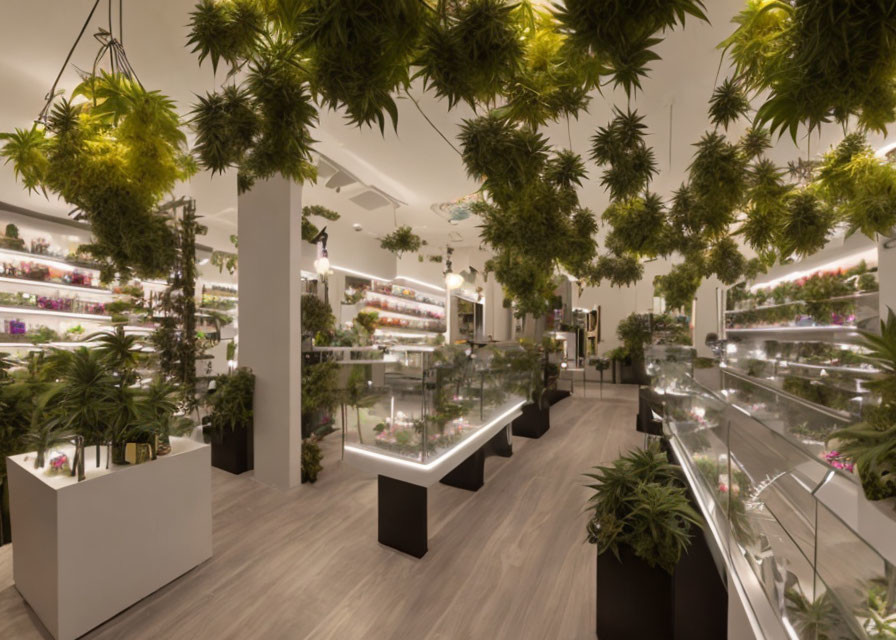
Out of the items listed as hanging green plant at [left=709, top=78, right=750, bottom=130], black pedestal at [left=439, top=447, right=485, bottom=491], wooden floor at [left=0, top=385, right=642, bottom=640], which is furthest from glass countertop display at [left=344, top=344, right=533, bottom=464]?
hanging green plant at [left=709, top=78, right=750, bottom=130]

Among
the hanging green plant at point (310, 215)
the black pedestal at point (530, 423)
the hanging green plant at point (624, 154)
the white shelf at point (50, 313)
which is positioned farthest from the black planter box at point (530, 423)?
the white shelf at point (50, 313)

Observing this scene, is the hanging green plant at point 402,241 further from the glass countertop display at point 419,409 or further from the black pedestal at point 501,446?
the black pedestal at point 501,446

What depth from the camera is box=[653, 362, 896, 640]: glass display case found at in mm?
885

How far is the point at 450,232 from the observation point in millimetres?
9539

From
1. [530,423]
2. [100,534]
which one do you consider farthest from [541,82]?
[530,423]

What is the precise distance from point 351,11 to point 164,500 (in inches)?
117

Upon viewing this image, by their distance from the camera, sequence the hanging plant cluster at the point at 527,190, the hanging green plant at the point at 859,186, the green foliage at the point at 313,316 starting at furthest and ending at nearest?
the green foliage at the point at 313,316 → the hanging green plant at the point at 859,186 → the hanging plant cluster at the point at 527,190

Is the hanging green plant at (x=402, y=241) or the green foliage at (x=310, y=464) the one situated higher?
the hanging green plant at (x=402, y=241)

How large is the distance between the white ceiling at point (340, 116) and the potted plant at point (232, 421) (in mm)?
2100

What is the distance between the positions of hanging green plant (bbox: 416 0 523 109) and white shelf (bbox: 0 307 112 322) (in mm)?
6345

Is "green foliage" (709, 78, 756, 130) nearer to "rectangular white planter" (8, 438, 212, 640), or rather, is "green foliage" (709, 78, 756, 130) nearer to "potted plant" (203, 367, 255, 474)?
"rectangular white planter" (8, 438, 212, 640)

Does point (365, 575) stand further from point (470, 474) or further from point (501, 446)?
point (501, 446)

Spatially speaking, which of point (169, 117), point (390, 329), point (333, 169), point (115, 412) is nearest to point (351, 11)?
point (169, 117)

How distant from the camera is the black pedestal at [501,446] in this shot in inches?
203
